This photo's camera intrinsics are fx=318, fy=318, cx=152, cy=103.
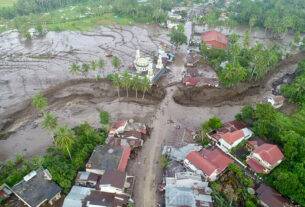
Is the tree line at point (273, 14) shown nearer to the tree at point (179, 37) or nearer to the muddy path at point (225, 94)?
the tree at point (179, 37)

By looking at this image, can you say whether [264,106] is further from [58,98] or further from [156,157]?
[58,98]

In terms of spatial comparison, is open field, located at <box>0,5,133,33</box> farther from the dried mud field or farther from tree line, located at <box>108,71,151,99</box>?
tree line, located at <box>108,71,151,99</box>

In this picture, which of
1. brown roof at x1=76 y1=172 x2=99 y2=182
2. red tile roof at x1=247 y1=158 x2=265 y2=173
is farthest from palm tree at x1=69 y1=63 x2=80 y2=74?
red tile roof at x1=247 y1=158 x2=265 y2=173

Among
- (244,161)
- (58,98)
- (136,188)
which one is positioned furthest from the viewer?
(58,98)

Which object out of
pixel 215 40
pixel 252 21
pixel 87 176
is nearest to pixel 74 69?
pixel 87 176

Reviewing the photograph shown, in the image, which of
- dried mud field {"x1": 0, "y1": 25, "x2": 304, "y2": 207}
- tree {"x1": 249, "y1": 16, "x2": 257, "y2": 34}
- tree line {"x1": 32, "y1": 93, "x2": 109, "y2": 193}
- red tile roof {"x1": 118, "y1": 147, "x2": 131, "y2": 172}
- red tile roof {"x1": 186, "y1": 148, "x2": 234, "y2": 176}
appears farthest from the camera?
tree {"x1": 249, "y1": 16, "x2": 257, "y2": 34}

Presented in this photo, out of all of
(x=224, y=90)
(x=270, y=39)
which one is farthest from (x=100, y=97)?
(x=270, y=39)
